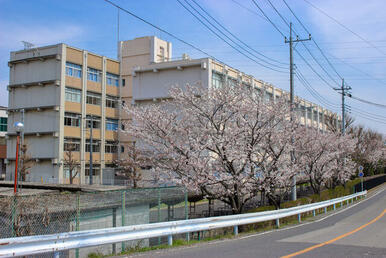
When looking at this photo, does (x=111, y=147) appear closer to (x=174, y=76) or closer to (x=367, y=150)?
(x=174, y=76)

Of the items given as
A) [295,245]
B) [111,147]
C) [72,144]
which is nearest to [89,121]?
[72,144]

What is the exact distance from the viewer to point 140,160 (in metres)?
17.2

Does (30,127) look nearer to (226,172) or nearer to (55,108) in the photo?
(55,108)

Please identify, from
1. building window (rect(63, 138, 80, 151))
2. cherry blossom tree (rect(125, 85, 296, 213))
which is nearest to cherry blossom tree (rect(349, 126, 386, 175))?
building window (rect(63, 138, 80, 151))

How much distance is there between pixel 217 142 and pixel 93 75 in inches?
1574

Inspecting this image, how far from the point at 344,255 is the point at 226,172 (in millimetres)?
6907

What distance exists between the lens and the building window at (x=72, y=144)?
154 ft

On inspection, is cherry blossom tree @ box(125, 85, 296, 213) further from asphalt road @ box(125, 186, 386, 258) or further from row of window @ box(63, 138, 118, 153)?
row of window @ box(63, 138, 118, 153)

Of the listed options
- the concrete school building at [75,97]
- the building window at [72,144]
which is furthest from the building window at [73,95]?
the building window at [72,144]

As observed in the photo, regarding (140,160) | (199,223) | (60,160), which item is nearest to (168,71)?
(60,160)

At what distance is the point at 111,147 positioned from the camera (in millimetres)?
53750

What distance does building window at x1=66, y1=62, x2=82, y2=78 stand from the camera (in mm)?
48000

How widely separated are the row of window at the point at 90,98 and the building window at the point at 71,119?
1875 millimetres

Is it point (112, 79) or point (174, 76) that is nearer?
point (174, 76)
